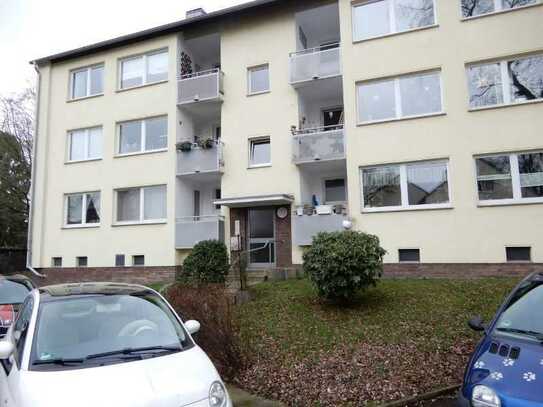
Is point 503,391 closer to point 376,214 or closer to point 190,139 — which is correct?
point 376,214

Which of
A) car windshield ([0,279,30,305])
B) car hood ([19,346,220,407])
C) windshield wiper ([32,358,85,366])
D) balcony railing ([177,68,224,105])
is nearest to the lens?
car hood ([19,346,220,407])

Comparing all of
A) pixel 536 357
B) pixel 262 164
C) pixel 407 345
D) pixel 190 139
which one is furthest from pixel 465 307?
pixel 190 139

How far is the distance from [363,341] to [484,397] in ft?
12.6

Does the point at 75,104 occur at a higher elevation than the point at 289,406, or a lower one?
higher

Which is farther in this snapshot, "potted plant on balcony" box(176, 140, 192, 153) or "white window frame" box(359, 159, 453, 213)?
"potted plant on balcony" box(176, 140, 192, 153)

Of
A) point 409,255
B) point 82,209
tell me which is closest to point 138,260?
point 82,209

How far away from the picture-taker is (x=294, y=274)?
1399 centimetres

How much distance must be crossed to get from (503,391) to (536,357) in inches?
20.1

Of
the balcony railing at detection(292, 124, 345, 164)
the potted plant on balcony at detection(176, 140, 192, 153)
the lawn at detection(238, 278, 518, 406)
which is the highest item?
the potted plant on balcony at detection(176, 140, 192, 153)

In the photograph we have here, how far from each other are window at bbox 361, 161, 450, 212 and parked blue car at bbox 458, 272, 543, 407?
29.2ft

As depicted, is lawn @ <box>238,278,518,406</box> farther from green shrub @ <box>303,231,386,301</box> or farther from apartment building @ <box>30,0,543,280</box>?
apartment building @ <box>30,0,543,280</box>

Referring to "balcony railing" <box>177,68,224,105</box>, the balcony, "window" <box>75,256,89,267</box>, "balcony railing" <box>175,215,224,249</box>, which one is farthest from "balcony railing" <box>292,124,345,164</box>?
"window" <box>75,256,89,267</box>

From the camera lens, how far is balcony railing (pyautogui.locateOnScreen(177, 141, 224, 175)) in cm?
1633

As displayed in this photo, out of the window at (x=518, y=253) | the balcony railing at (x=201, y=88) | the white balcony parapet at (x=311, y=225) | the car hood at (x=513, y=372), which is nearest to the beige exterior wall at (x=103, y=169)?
the balcony railing at (x=201, y=88)
